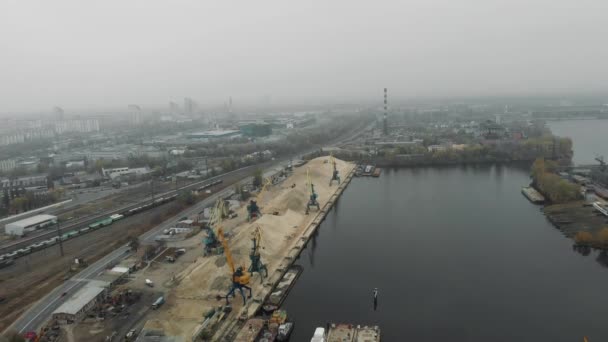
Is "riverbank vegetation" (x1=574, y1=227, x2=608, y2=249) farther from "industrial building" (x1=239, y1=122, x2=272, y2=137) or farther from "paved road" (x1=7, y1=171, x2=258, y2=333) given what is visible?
"industrial building" (x1=239, y1=122, x2=272, y2=137)

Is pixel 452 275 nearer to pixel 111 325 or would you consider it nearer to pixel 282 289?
pixel 282 289

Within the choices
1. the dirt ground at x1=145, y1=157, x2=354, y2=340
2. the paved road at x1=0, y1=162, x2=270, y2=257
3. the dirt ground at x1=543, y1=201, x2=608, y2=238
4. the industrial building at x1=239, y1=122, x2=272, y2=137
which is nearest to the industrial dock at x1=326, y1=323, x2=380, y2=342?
the dirt ground at x1=145, y1=157, x2=354, y2=340

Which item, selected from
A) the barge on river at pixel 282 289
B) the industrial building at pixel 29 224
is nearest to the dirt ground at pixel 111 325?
the barge on river at pixel 282 289

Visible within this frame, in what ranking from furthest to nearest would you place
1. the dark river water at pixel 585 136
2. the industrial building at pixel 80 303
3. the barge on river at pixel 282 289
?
the dark river water at pixel 585 136, the barge on river at pixel 282 289, the industrial building at pixel 80 303

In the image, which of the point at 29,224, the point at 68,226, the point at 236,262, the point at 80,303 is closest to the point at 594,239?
the point at 236,262

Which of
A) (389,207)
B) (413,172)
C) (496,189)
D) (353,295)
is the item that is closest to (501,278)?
(353,295)

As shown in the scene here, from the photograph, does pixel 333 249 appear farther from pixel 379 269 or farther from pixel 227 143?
pixel 227 143

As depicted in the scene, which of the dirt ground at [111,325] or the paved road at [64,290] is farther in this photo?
the paved road at [64,290]

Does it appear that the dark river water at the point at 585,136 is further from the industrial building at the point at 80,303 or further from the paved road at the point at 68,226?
the industrial building at the point at 80,303
